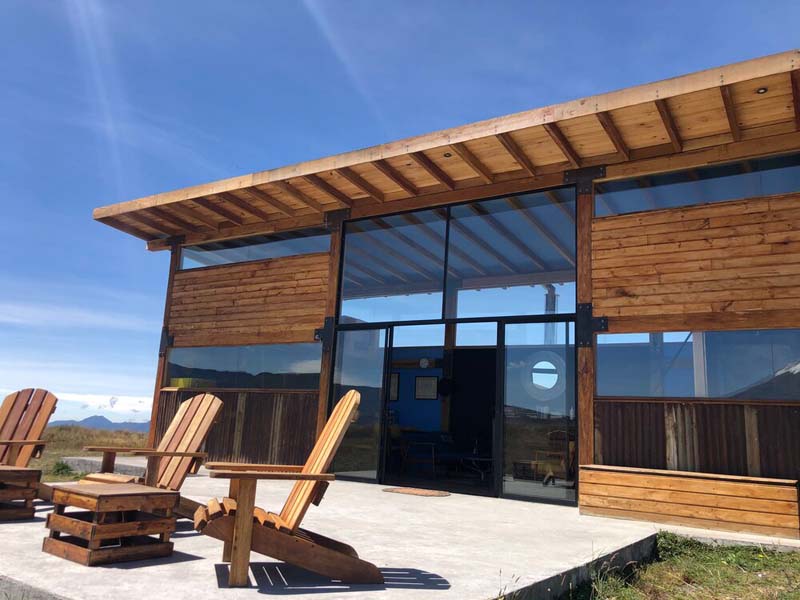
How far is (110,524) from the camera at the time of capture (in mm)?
3051

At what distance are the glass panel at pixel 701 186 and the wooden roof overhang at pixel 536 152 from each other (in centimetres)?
11

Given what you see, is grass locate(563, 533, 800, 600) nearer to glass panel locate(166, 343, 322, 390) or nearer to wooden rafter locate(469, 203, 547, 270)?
wooden rafter locate(469, 203, 547, 270)

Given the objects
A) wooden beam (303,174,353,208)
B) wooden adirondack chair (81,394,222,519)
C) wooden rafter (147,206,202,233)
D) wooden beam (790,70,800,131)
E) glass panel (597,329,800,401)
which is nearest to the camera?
Answer: wooden adirondack chair (81,394,222,519)

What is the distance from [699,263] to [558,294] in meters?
1.50

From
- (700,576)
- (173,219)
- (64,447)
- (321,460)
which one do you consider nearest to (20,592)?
(321,460)

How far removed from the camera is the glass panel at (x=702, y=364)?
5598 mm

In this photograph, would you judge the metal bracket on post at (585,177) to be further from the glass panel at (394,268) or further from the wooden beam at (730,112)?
the glass panel at (394,268)

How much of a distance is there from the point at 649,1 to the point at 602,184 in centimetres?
258

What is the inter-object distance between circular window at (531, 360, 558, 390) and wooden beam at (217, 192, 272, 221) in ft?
16.1

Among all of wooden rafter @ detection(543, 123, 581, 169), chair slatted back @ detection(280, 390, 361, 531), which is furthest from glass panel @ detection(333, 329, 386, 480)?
chair slatted back @ detection(280, 390, 361, 531)

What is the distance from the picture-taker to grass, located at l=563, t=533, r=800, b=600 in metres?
3.46

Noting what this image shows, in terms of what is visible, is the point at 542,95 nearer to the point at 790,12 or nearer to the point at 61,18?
the point at 790,12

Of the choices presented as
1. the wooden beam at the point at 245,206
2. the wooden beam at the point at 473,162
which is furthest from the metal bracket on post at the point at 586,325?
the wooden beam at the point at 245,206

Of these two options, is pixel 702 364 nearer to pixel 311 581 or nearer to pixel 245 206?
pixel 311 581
